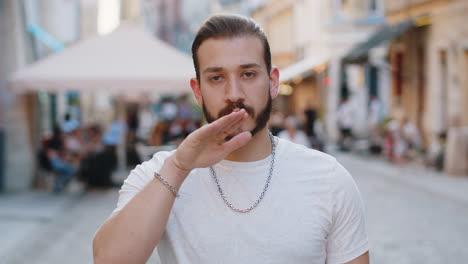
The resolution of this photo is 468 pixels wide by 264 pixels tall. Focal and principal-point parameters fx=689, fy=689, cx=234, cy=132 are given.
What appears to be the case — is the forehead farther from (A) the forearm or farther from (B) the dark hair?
(A) the forearm

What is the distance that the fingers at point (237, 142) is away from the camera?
2.12 meters

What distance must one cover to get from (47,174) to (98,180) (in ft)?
3.34

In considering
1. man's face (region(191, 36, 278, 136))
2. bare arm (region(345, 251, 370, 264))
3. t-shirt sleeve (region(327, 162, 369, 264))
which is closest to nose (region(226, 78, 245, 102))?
man's face (region(191, 36, 278, 136))

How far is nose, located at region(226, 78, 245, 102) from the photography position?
7.27 ft

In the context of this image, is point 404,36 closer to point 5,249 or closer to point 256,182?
point 5,249

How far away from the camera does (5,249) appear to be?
7984 mm

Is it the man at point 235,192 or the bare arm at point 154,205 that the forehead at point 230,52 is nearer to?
the man at point 235,192

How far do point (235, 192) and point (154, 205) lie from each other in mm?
301

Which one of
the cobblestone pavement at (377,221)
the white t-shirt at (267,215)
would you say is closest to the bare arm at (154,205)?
the white t-shirt at (267,215)

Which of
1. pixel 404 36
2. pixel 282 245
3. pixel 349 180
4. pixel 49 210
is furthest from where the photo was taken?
pixel 404 36

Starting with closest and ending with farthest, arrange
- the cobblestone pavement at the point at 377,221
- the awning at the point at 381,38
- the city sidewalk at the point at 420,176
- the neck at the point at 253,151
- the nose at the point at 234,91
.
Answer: the nose at the point at 234,91 < the neck at the point at 253,151 < the cobblestone pavement at the point at 377,221 < the city sidewalk at the point at 420,176 < the awning at the point at 381,38

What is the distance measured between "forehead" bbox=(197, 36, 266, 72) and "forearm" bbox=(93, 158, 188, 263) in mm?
368

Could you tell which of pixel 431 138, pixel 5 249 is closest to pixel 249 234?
pixel 5 249

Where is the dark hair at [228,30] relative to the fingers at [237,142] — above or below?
above
